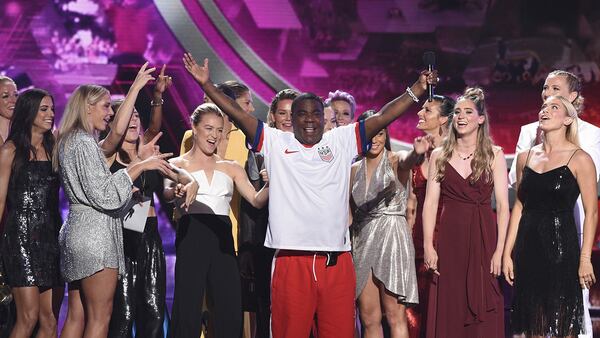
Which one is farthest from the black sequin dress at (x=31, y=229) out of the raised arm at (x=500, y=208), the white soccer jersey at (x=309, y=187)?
the raised arm at (x=500, y=208)

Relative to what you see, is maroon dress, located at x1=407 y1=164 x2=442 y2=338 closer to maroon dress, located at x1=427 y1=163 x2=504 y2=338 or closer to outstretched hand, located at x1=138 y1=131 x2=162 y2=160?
maroon dress, located at x1=427 y1=163 x2=504 y2=338

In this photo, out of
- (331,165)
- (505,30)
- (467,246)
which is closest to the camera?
(331,165)

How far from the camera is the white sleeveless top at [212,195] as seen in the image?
4.94m

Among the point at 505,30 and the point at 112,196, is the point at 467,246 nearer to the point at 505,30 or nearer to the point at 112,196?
the point at 112,196

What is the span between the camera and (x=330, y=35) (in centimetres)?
712

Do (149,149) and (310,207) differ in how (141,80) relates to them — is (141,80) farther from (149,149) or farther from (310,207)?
(310,207)

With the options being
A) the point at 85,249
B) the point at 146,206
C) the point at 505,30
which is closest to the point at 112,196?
the point at 85,249

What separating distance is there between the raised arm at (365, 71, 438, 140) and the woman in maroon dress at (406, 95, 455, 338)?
48.3 inches

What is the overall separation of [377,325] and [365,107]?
2.55 metres

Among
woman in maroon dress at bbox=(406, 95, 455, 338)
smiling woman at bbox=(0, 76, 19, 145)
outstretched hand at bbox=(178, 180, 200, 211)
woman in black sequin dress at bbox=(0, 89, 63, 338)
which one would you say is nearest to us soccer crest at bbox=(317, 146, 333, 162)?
outstretched hand at bbox=(178, 180, 200, 211)

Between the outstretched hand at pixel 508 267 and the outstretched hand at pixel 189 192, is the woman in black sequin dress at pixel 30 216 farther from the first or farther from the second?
the outstretched hand at pixel 508 267

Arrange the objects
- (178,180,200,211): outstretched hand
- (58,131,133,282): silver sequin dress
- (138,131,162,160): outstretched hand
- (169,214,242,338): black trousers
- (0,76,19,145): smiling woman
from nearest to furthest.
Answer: (58,131,133,282): silver sequin dress → (178,180,200,211): outstretched hand → (169,214,242,338): black trousers → (138,131,162,160): outstretched hand → (0,76,19,145): smiling woman

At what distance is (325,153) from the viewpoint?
420 centimetres

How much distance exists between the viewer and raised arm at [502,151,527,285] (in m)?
4.68
